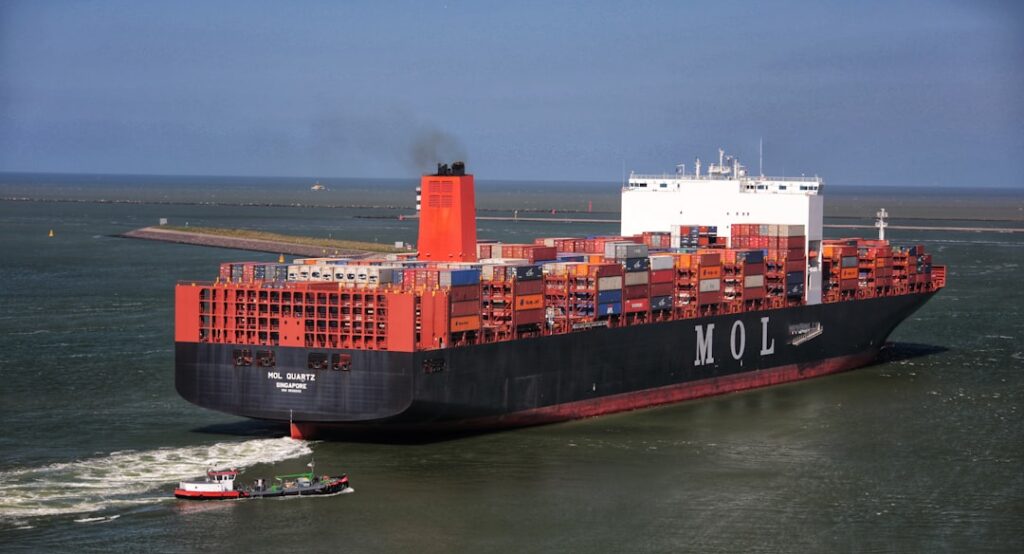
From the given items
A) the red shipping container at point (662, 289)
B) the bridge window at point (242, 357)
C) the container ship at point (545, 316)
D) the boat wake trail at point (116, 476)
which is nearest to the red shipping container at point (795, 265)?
the container ship at point (545, 316)

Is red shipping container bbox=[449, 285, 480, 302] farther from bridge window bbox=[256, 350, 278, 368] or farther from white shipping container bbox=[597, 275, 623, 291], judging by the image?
white shipping container bbox=[597, 275, 623, 291]

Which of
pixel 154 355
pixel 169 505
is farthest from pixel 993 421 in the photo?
pixel 154 355

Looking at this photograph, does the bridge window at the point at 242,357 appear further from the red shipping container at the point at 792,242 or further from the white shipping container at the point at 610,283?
the red shipping container at the point at 792,242

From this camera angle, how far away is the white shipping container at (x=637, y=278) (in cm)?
4478

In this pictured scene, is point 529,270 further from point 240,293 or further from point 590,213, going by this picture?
point 590,213

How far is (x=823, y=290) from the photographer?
2167 inches

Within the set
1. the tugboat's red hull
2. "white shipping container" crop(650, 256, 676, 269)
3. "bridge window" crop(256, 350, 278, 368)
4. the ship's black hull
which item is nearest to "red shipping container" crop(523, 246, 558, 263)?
"white shipping container" crop(650, 256, 676, 269)

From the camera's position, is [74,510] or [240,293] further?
[240,293]

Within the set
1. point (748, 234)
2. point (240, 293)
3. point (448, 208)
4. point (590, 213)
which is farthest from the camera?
point (590, 213)

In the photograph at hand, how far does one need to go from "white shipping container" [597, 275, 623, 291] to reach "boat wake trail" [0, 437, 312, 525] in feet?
32.4

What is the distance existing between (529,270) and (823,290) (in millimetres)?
17296

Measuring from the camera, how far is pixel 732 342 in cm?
4900

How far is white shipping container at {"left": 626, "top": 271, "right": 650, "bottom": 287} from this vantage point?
44.8 meters

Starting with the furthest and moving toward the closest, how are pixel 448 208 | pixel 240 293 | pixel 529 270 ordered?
pixel 448 208, pixel 529 270, pixel 240 293
